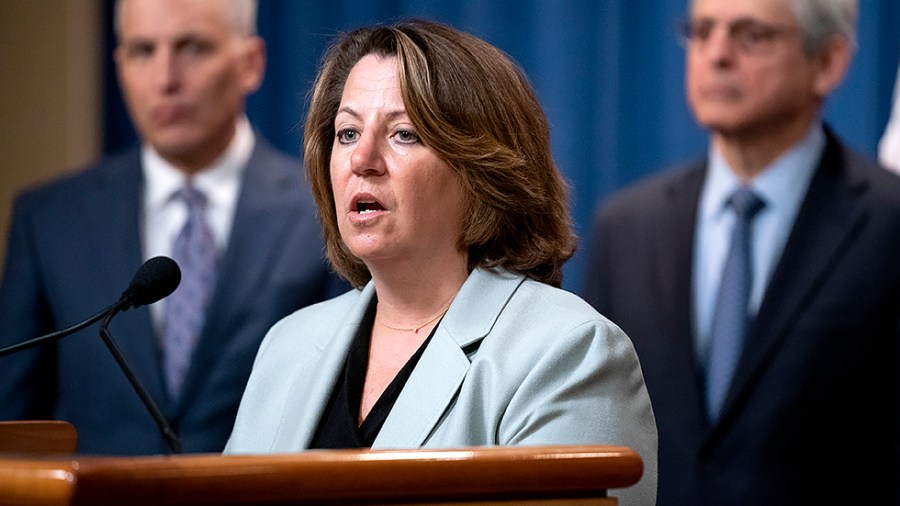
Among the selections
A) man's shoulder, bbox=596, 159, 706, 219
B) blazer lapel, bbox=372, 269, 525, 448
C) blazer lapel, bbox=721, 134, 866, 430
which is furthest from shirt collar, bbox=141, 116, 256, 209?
blazer lapel, bbox=372, 269, 525, 448

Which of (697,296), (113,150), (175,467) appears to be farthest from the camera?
(113,150)

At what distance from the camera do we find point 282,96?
505cm

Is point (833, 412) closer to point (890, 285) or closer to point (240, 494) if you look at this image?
point (890, 285)

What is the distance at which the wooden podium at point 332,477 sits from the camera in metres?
1.14

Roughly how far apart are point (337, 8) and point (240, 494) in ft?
12.8

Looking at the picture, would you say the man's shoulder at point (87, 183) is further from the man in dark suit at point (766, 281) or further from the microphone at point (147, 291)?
the microphone at point (147, 291)

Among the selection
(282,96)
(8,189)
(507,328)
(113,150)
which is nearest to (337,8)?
(282,96)

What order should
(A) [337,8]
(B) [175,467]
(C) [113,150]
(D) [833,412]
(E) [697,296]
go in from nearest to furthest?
(B) [175,467], (D) [833,412], (E) [697,296], (A) [337,8], (C) [113,150]

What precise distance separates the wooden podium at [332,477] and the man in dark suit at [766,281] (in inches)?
78.3

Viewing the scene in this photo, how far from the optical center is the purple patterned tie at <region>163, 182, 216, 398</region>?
3.44m

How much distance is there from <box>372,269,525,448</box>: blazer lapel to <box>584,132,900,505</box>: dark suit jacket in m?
1.37

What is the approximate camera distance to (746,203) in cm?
348

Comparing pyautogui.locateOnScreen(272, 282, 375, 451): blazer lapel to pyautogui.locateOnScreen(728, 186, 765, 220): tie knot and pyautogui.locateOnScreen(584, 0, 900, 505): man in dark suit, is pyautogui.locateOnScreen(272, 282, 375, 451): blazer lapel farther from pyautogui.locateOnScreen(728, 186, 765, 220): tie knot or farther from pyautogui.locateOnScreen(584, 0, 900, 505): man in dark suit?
pyautogui.locateOnScreen(728, 186, 765, 220): tie knot

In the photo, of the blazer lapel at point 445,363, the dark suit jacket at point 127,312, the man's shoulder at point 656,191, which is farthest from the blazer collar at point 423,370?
the man's shoulder at point 656,191
